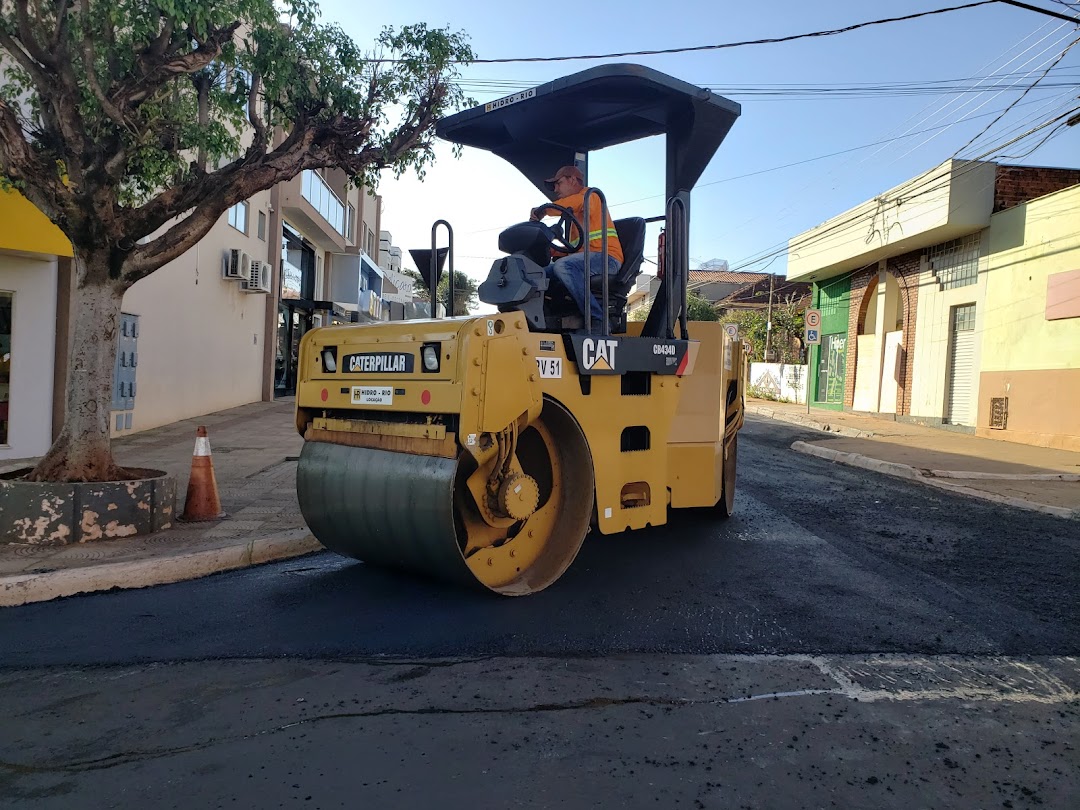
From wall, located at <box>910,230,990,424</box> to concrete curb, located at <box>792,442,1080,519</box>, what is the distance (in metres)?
5.68

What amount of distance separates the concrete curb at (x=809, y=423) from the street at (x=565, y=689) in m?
11.4

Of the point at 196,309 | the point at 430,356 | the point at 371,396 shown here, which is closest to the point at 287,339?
the point at 196,309

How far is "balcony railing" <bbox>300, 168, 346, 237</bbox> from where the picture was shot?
2159 centimetres

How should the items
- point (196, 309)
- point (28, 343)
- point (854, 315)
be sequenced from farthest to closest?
point (854, 315) < point (196, 309) < point (28, 343)

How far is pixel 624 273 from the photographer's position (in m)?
5.31

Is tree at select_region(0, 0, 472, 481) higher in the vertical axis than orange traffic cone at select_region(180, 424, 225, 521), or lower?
higher

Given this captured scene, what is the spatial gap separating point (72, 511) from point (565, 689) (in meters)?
4.00

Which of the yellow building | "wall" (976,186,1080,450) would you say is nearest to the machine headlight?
the yellow building

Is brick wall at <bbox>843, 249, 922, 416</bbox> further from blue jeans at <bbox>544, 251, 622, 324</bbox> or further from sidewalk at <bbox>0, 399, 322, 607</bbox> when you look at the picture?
blue jeans at <bbox>544, 251, 622, 324</bbox>

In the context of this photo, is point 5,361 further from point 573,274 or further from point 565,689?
point 565,689

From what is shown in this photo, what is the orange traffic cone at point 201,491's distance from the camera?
6.32 meters

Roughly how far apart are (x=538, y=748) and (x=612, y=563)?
2.68 meters

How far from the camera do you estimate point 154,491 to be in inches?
228

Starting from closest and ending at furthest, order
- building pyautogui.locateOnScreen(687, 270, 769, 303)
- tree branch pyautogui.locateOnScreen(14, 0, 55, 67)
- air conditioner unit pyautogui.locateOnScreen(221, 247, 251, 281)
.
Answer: tree branch pyautogui.locateOnScreen(14, 0, 55, 67)
air conditioner unit pyautogui.locateOnScreen(221, 247, 251, 281)
building pyautogui.locateOnScreen(687, 270, 769, 303)
